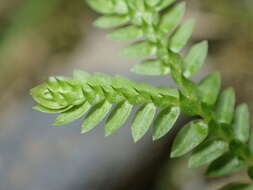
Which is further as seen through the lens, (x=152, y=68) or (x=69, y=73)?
(x=69, y=73)

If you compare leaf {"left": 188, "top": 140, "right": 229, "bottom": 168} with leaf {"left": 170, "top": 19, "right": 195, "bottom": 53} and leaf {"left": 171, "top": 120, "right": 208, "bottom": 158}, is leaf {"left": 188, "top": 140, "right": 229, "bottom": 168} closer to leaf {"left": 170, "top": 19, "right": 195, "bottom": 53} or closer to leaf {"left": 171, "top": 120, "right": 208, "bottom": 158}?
leaf {"left": 171, "top": 120, "right": 208, "bottom": 158}

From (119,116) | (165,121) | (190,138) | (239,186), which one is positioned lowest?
(239,186)

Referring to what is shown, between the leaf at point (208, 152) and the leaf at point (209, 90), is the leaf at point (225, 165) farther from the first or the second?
the leaf at point (209, 90)

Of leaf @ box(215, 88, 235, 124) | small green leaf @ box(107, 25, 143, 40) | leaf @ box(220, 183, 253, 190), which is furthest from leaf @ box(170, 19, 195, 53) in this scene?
leaf @ box(220, 183, 253, 190)

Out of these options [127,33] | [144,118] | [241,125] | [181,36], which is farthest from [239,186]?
[127,33]

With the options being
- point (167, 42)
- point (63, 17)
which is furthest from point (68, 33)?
point (167, 42)

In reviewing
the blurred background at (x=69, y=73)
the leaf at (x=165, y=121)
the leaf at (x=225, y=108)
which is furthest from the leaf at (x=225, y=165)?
the blurred background at (x=69, y=73)

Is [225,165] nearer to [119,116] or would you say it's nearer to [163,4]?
[119,116]

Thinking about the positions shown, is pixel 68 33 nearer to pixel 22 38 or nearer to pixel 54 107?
pixel 22 38
